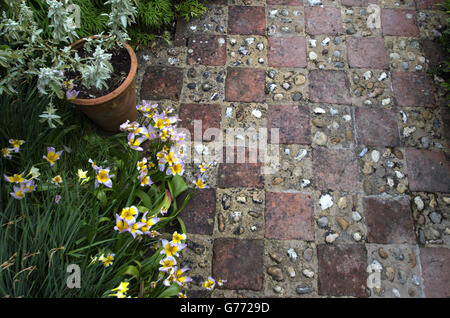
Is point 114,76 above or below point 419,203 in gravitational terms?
above

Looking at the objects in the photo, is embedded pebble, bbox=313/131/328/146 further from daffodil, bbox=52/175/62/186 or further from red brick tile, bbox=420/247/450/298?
daffodil, bbox=52/175/62/186

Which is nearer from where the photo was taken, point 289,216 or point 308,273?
point 308,273

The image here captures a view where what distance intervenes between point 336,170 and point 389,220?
40cm

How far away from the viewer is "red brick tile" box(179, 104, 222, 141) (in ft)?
7.79

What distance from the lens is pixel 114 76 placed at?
2.10 m

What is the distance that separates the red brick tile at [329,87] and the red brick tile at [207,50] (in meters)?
0.63

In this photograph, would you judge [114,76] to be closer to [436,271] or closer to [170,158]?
[170,158]

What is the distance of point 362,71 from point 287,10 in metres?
0.75

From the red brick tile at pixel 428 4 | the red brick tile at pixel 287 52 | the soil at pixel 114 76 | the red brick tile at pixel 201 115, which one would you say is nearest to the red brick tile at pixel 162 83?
the red brick tile at pixel 201 115

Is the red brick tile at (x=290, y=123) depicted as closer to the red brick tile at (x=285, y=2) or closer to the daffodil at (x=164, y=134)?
the daffodil at (x=164, y=134)

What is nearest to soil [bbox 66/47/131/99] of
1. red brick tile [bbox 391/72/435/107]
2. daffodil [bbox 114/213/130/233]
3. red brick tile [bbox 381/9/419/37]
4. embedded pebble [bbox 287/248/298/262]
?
daffodil [bbox 114/213/130/233]

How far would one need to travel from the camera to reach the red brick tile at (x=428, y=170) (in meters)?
2.20

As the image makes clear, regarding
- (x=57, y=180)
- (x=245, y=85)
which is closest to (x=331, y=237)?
(x=245, y=85)

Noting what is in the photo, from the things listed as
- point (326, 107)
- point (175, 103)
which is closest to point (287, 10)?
point (326, 107)
